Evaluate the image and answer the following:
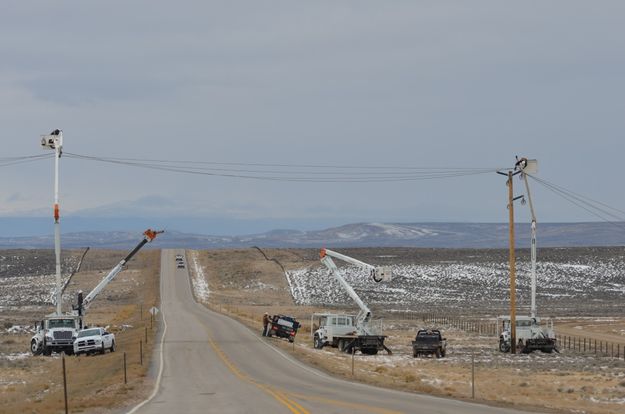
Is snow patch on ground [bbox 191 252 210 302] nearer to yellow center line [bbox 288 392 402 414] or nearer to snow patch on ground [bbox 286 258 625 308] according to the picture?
snow patch on ground [bbox 286 258 625 308]

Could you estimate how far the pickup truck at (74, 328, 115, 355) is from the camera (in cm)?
5381

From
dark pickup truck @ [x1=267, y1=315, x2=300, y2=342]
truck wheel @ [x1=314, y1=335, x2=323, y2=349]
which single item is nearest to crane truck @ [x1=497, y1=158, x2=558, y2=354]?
truck wheel @ [x1=314, y1=335, x2=323, y2=349]

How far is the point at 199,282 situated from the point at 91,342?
7996cm

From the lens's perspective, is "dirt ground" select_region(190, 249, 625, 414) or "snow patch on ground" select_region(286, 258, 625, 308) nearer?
"dirt ground" select_region(190, 249, 625, 414)

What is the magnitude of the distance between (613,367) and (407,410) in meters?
23.1

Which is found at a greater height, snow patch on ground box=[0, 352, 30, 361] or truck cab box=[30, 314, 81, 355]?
truck cab box=[30, 314, 81, 355]

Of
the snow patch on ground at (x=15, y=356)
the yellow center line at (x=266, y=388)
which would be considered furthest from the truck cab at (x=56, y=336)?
the yellow center line at (x=266, y=388)

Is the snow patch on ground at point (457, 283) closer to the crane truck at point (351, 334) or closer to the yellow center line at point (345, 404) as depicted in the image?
the crane truck at point (351, 334)

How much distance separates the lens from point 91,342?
5378cm

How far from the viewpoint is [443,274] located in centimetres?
14350

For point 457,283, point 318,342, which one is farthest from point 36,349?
point 457,283

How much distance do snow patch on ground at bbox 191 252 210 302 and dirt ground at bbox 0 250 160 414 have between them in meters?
5.75

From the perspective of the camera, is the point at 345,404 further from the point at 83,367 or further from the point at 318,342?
the point at 318,342

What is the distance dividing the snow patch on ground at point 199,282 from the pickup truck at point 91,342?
5540 centimetres
